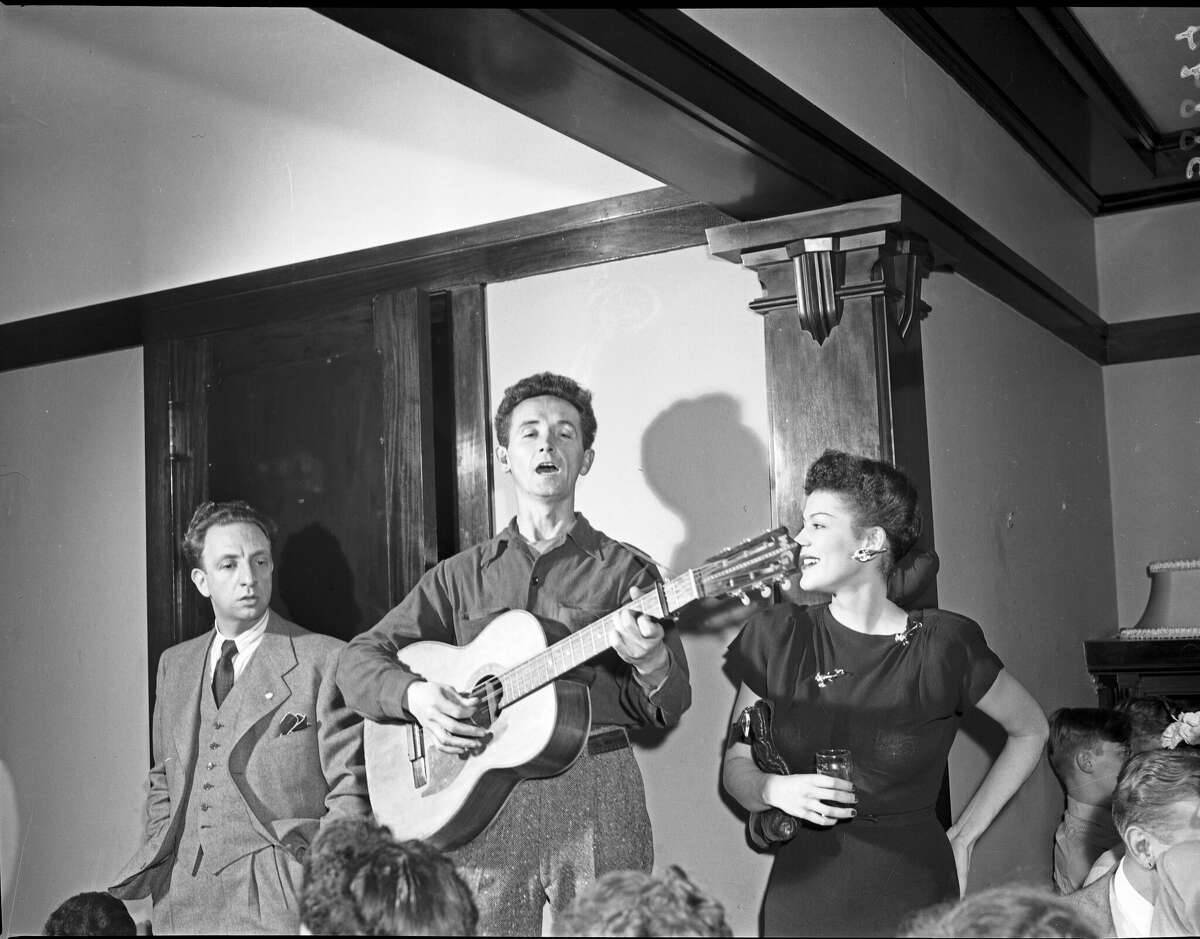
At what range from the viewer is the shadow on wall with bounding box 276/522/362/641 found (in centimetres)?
296

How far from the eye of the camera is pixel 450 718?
2465 mm

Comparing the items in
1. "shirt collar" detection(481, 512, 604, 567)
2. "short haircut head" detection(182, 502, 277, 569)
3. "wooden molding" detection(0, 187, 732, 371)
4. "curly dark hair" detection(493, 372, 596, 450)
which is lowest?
"shirt collar" detection(481, 512, 604, 567)

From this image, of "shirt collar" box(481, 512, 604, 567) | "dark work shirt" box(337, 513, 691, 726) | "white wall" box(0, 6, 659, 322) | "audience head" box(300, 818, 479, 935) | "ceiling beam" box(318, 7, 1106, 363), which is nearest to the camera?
"audience head" box(300, 818, 479, 935)

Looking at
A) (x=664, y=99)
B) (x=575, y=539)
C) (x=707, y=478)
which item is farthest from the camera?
(x=707, y=478)

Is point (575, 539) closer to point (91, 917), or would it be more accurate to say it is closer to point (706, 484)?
point (706, 484)

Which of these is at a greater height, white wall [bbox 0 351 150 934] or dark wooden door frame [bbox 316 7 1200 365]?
dark wooden door frame [bbox 316 7 1200 365]

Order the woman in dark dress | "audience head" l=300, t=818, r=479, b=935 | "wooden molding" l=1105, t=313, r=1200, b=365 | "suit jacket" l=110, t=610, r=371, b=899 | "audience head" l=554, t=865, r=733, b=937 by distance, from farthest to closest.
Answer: "wooden molding" l=1105, t=313, r=1200, b=365 < "suit jacket" l=110, t=610, r=371, b=899 < the woman in dark dress < "audience head" l=300, t=818, r=479, b=935 < "audience head" l=554, t=865, r=733, b=937

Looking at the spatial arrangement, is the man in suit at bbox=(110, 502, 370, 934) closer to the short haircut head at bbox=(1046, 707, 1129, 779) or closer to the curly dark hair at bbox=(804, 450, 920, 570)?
the curly dark hair at bbox=(804, 450, 920, 570)

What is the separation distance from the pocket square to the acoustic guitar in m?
0.31

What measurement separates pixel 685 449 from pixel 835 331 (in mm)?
406

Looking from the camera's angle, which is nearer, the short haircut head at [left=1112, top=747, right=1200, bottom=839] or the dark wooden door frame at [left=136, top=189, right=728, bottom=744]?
the short haircut head at [left=1112, top=747, right=1200, bottom=839]

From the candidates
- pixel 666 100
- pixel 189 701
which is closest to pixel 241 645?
pixel 189 701

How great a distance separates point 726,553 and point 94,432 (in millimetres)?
1776

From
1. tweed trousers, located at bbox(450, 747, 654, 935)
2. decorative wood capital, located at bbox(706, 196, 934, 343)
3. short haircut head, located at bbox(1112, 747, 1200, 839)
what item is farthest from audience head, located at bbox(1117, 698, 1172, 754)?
tweed trousers, located at bbox(450, 747, 654, 935)
